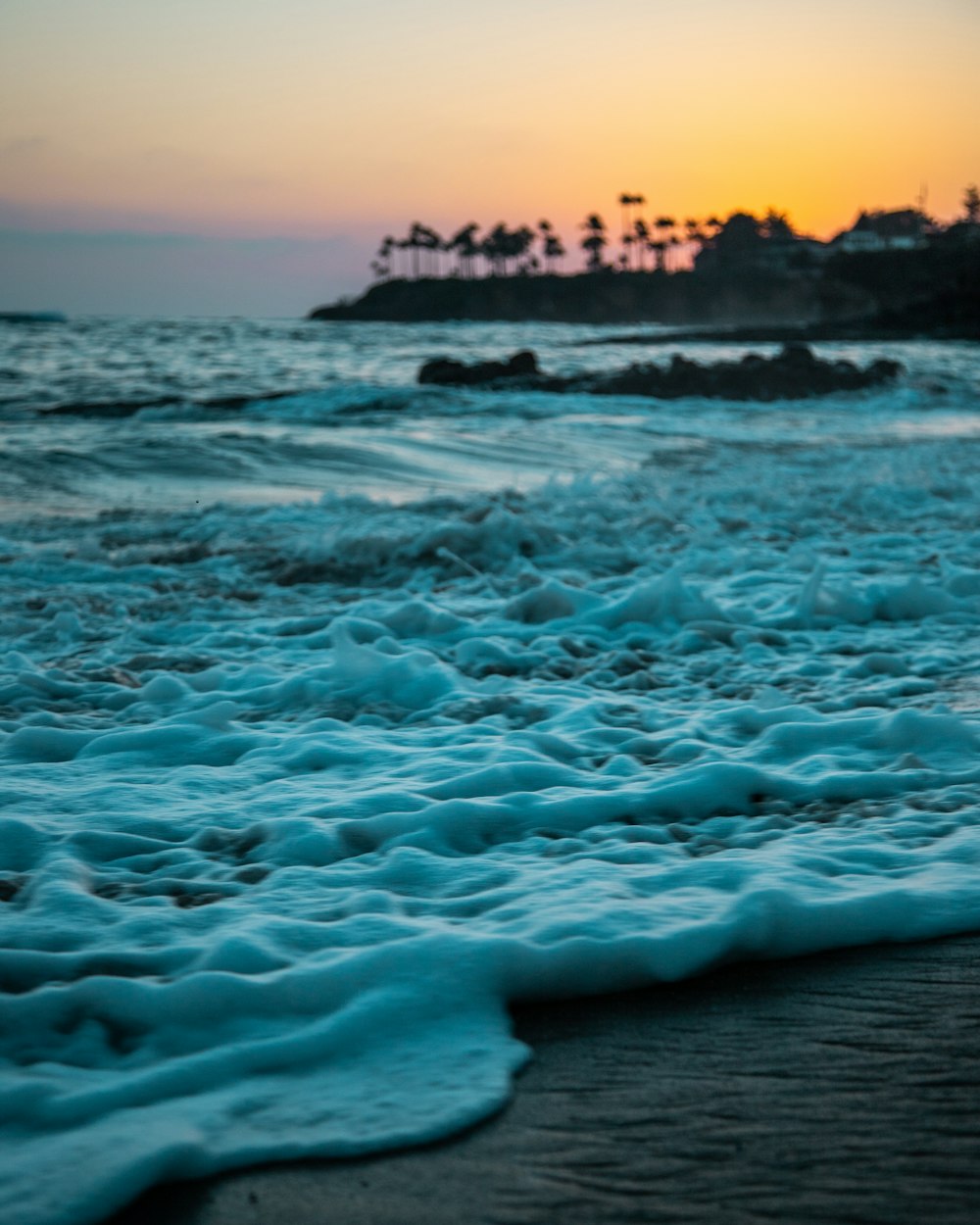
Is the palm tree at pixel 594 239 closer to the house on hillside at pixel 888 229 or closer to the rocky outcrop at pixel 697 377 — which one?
the house on hillside at pixel 888 229

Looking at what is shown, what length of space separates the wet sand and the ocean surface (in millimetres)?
61

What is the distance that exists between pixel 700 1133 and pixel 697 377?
61.4 ft

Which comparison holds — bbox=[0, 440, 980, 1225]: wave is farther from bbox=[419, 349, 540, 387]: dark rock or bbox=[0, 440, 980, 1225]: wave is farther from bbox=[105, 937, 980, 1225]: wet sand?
bbox=[419, 349, 540, 387]: dark rock

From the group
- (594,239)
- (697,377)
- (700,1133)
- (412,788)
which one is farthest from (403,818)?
(594,239)

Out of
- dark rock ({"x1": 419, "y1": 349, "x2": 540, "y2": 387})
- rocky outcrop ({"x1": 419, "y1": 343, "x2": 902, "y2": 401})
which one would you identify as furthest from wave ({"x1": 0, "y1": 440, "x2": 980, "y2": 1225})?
dark rock ({"x1": 419, "y1": 349, "x2": 540, "y2": 387})

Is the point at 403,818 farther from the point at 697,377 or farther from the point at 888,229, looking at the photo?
the point at 888,229

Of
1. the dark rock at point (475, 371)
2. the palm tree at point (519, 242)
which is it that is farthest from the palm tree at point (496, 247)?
the dark rock at point (475, 371)

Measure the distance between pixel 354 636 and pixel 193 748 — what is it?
133cm

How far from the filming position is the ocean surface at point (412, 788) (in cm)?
166

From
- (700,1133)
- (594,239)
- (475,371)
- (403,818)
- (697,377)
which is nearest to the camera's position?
(700,1133)

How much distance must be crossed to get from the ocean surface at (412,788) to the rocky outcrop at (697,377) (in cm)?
1220

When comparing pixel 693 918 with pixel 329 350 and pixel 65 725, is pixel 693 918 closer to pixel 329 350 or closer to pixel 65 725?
pixel 65 725

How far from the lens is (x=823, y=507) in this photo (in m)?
7.51

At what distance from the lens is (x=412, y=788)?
9.03ft
